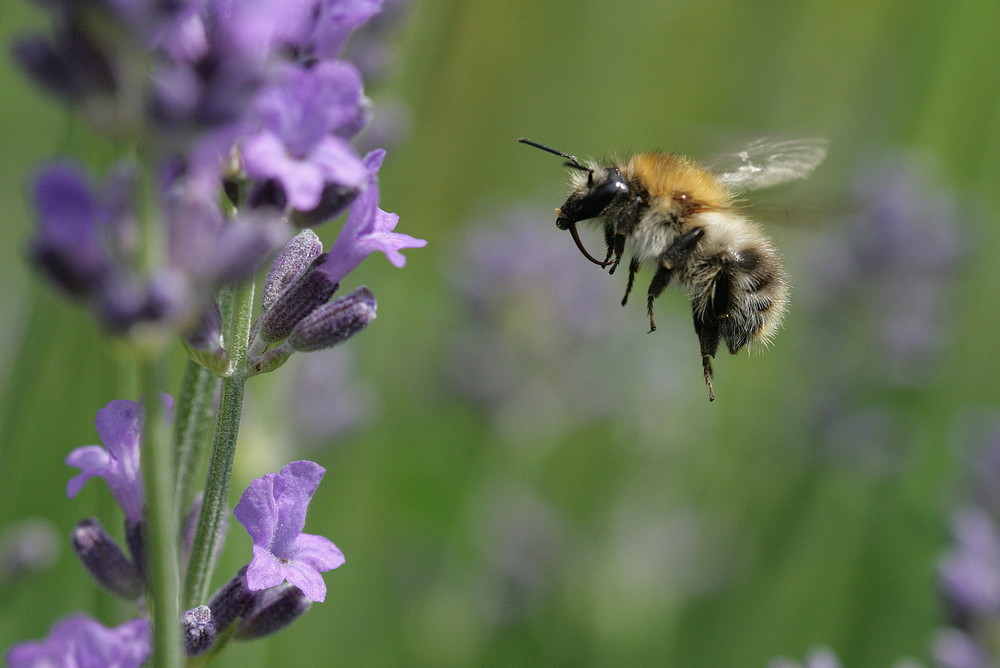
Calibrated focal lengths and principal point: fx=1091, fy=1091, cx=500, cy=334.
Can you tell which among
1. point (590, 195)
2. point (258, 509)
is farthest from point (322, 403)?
point (258, 509)

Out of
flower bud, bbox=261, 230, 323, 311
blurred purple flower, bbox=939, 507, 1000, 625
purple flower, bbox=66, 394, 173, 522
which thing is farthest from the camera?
blurred purple flower, bbox=939, 507, 1000, 625

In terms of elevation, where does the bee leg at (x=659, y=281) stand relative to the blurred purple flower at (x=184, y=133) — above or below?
above

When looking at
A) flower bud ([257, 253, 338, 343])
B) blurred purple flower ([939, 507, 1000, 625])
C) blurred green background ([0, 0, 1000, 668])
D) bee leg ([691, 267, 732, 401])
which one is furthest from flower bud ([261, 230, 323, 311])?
blurred purple flower ([939, 507, 1000, 625])

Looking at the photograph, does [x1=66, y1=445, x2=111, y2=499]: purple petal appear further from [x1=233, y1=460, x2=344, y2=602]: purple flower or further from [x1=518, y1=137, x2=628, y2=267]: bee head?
[x1=518, y1=137, x2=628, y2=267]: bee head

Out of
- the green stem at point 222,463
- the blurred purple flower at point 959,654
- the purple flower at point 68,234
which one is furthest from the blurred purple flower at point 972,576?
the purple flower at point 68,234

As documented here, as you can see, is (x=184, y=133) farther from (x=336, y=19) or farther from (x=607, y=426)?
(x=607, y=426)

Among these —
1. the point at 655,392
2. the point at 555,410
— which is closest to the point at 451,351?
the point at 555,410

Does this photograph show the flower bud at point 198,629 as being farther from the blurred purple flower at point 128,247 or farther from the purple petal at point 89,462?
the blurred purple flower at point 128,247
